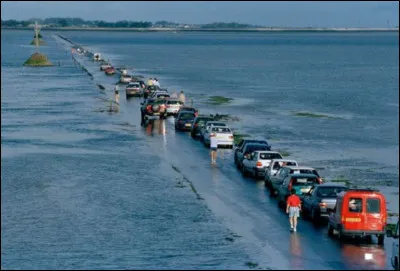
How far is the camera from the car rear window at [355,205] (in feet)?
107

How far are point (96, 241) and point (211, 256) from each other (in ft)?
14.3

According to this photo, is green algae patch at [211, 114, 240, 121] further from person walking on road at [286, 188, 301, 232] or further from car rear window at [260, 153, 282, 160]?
person walking on road at [286, 188, 301, 232]

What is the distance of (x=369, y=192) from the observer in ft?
108

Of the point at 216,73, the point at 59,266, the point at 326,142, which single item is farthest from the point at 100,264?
the point at 216,73

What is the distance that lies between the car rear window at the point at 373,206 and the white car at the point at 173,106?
160 ft

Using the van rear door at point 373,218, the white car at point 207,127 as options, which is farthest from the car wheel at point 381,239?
the white car at point 207,127

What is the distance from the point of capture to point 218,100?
4097 inches

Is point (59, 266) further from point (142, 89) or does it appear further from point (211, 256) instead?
point (142, 89)

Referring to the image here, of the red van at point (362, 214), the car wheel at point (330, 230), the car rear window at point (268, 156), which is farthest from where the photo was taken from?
the car rear window at point (268, 156)

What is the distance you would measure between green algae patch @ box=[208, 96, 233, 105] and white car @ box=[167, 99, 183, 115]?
17.8 metres

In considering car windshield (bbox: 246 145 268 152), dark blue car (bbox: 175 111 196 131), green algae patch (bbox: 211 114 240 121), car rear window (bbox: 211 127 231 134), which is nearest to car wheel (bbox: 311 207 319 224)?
car windshield (bbox: 246 145 268 152)

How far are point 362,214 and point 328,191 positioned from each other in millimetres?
4253

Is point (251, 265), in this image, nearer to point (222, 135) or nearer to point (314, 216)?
point (314, 216)

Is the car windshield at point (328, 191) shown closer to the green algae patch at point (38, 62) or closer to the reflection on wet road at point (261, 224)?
the reflection on wet road at point (261, 224)
